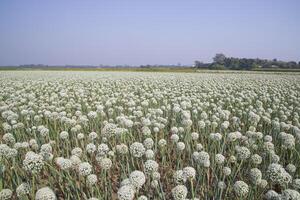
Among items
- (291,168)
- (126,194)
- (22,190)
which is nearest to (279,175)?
(291,168)

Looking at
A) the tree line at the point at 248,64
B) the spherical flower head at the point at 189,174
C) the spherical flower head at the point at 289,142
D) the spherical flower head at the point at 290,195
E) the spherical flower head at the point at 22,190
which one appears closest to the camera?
the spherical flower head at the point at 290,195

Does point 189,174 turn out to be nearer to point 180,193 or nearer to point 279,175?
point 180,193

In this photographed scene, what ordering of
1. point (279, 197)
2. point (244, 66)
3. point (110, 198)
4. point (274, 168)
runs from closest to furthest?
point (279, 197)
point (274, 168)
point (110, 198)
point (244, 66)

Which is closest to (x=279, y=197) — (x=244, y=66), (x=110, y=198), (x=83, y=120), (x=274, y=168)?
(x=274, y=168)

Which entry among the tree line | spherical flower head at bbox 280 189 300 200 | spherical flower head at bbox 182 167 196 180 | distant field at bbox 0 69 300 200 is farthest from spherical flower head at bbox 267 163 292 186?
the tree line

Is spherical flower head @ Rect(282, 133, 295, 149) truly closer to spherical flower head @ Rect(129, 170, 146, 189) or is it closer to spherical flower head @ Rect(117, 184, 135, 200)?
spherical flower head @ Rect(129, 170, 146, 189)

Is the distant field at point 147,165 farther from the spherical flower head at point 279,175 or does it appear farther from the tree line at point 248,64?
the tree line at point 248,64

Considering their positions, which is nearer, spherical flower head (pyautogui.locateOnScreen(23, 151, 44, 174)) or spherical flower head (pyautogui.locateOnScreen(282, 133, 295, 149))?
spherical flower head (pyautogui.locateOnScreen(23, 151, 44, 174))

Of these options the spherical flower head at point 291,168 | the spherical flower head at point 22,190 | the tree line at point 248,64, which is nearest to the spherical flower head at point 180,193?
the spherical flower head at point 22,190

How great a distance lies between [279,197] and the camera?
3.13 metres

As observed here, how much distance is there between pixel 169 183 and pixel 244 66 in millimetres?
84165

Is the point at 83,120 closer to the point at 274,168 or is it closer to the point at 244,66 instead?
the point at 274,168

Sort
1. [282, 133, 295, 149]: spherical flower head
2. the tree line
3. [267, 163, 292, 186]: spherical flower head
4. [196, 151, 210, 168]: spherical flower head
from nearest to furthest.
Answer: [267, 163, 292, 186]: spherical flower head → [196, 151, 210, 168]: spherical flower head → [282, 133, 295, 149]: spherical flower head → the tree line

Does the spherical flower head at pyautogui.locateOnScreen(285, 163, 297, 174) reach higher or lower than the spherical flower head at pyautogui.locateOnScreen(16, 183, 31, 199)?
lower
